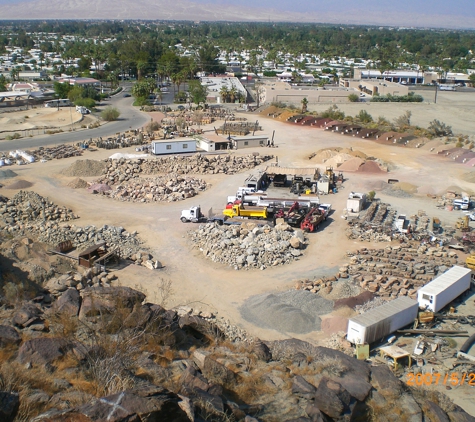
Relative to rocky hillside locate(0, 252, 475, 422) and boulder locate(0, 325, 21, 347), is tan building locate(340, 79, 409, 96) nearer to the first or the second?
rocky hillside locate(0, 252, 475, 422)

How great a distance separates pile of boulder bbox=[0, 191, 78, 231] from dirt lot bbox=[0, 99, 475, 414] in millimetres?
1118

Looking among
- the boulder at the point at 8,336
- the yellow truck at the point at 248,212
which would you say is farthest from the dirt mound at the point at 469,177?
the boulder at the point at 8,336

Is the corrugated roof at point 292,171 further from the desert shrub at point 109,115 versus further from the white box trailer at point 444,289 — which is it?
the desert shrub at point 109,115

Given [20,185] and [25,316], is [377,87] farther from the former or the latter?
[25,316]

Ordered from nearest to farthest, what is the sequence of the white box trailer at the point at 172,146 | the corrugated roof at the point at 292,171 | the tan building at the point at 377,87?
the corrugated roof at the point at 292,171
the white box trailer at the point at 172,146
the tan building at the point at 377,87

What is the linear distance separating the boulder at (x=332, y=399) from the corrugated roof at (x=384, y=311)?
4.85 m

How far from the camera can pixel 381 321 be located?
15461mm

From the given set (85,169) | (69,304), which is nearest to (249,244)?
(69,304)

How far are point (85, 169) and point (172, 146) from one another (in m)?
8.15

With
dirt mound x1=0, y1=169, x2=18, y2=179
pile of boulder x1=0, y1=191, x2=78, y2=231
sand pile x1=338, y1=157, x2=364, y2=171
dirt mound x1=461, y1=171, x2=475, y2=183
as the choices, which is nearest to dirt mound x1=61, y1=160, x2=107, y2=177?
dirt mound x1=0, y1=169, x2=18, y2=179

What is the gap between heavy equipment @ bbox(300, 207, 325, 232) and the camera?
2481 centimetres

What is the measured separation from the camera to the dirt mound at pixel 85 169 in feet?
114

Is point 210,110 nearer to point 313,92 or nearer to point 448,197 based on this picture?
point 313,92

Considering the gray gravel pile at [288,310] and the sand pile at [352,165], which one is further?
the sand pile at [352,165]
